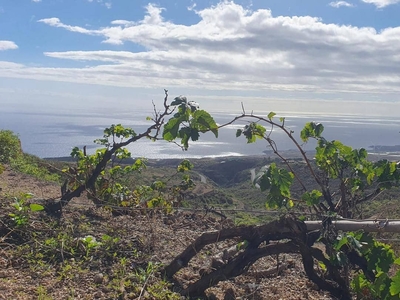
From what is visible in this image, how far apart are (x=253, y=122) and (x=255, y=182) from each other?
73cm

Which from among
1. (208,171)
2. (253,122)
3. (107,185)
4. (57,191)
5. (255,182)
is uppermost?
(253,122)

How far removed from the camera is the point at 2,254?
3629mm

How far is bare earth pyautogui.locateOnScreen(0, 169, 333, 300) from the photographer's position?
3.17 metres

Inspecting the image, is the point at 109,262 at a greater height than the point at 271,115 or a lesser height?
lesser

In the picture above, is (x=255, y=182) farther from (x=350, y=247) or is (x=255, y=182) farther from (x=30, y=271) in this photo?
(x=30, y=271)

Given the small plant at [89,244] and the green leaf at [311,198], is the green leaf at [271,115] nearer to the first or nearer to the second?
the green leaf at [311,198]

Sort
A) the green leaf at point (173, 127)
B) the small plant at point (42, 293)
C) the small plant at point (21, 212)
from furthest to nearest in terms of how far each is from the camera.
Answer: the small plant at point (21, 212)
the green leaf at point (173, 127)
the small plant at point (42, 293)

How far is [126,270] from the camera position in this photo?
3.56m

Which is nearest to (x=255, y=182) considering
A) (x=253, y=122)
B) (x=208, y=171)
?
(x=253, y=122)

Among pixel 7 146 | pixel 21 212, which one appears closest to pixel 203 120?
pixel 21 212

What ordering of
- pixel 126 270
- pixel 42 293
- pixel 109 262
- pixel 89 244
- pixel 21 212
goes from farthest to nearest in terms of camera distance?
pixel 21 212 < pixel 89 244 < pixel 109 262 < pixel 126 270 < pixel 42 293

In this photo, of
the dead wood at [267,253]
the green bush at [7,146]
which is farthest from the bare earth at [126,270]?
the green bush at [7,146]

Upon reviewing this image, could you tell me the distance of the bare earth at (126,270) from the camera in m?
3.17

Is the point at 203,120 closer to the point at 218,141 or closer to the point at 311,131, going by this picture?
the point at 311,131
